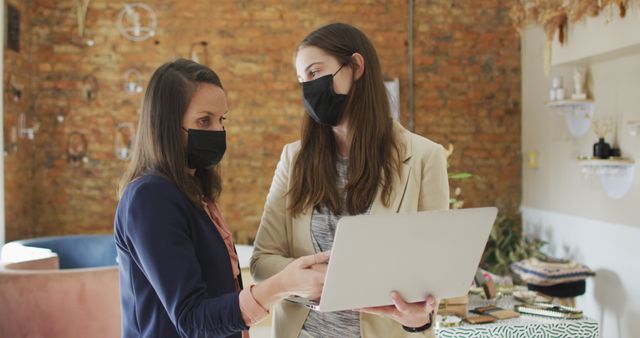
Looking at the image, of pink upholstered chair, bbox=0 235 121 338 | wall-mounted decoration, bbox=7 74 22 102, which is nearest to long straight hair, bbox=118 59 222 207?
pink upholstered chair, bbox=0 235 121 338

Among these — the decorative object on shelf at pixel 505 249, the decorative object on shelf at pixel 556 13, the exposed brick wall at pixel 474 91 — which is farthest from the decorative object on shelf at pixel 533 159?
the decorative object on shelf at pixel 556 13

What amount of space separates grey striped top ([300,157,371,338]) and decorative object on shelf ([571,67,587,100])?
3.83m

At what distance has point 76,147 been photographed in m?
6.05

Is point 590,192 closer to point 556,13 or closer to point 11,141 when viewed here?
point 556,13

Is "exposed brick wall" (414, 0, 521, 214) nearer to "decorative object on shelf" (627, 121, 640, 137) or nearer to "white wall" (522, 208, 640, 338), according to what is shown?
"white wall" (522, 208, 640, 338)

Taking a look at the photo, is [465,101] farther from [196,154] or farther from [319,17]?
[196,154]

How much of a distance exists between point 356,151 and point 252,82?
15.2 ft

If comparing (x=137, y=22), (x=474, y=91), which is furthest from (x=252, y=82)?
(x=474, y=91)

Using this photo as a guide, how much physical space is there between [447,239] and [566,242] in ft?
14.9

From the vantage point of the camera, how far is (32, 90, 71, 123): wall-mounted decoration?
6.00m

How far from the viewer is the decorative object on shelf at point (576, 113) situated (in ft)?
16.5

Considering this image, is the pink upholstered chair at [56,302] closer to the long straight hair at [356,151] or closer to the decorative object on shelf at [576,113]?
the long straight hair at [356,151]

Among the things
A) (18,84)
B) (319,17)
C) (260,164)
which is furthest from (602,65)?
(18,84)

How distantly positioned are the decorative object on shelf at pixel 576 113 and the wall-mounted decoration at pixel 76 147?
4.30 metres
